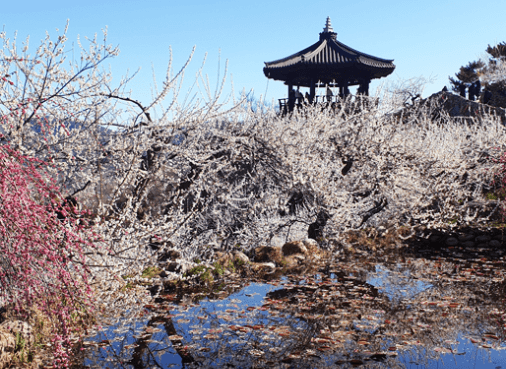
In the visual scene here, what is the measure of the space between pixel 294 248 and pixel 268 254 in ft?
2.45

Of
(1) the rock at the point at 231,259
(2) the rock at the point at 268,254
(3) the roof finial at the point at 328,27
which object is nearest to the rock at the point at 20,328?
(1) the rock at the point at 231,259

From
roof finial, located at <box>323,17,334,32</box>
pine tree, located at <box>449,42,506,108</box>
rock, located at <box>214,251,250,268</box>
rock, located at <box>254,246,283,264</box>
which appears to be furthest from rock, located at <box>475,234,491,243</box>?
pine tree, located at <box>449,42,506,108</box>

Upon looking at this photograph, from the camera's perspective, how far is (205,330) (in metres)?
6.15

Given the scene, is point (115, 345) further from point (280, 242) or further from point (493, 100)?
point (493, 100)

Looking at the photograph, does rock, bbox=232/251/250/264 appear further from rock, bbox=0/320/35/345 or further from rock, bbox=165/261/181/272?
rock, bbox=0/320/35/345

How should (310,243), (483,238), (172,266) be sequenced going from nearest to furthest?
(172,266) → (310,243) → (483,238)

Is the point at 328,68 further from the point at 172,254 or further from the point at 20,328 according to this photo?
the point at 20,328

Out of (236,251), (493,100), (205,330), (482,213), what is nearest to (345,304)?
(205,330)

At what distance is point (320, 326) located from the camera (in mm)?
6309

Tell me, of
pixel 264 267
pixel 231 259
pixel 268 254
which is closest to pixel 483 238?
pixel 268 254

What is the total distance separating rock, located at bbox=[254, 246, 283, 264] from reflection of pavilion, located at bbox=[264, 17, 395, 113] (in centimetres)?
991

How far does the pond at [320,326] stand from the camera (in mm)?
5195

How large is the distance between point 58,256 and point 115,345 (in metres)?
3.03

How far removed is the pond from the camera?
5.20m
